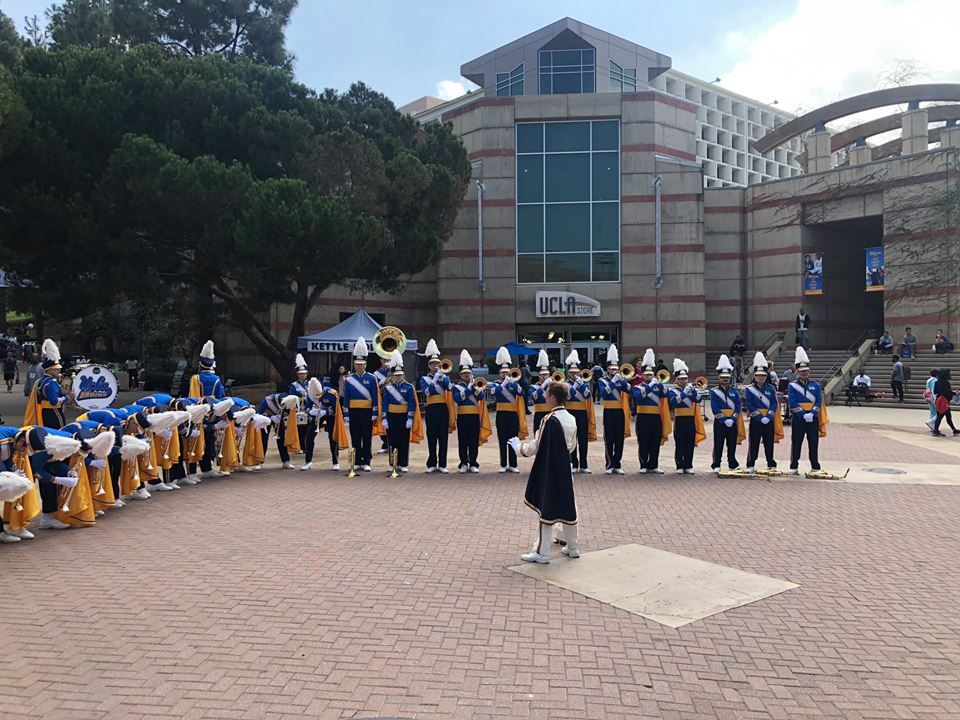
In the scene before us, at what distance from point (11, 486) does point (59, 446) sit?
2.83 feet

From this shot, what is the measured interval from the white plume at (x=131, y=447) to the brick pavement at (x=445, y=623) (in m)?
0.78

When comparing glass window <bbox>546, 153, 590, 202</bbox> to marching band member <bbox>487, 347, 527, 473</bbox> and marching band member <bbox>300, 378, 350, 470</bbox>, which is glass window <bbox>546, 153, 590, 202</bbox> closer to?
marching band member <bbox>487, 347, 527, 473</bbox>

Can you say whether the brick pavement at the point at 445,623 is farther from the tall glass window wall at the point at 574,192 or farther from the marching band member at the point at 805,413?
the tall glass window wall at the point at 574,192

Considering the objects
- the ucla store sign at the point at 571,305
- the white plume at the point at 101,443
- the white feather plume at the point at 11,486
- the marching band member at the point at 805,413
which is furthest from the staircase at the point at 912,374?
the white feather plume at the point at 11,486

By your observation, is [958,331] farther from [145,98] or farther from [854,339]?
[145,98]

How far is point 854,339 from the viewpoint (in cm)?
3575

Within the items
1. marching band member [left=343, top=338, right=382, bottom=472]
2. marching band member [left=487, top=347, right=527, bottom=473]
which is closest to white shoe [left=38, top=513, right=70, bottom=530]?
marching band member [left=343, top=338, right=382, bottom=472]

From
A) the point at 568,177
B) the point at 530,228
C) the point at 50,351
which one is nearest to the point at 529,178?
the point at 568,177

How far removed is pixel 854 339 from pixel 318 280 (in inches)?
1068

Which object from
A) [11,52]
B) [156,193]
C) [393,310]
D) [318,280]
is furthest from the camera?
[393,310]

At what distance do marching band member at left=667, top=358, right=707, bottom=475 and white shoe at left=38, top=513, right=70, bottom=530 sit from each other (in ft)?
32.1

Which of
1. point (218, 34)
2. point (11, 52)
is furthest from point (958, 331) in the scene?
point (11, 52)

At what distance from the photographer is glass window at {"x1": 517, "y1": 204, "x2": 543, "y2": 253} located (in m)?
33.2

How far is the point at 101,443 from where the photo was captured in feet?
29.4
